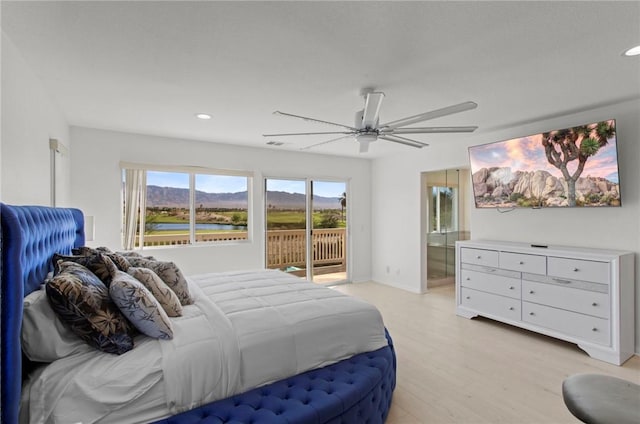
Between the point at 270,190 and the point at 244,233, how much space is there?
0.84 meters

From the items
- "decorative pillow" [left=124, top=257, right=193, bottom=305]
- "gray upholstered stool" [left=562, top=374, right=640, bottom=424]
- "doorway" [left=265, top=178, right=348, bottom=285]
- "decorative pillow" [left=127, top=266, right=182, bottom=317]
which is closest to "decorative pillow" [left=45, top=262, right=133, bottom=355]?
"decorative pillow" [left=127, top=266, right=182, bottom=317]

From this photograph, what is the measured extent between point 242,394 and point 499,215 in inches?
154

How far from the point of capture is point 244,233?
512 centimetres

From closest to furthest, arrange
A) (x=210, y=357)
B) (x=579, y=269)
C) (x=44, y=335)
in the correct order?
(x=44, y=335) < (x=210, y=357) < (x=579, y=269)

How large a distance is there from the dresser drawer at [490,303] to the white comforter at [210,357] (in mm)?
2175

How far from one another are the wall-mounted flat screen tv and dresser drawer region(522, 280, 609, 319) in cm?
90

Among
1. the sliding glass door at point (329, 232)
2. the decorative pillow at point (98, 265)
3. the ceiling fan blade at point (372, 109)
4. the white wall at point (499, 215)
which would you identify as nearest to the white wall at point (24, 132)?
the decorative pillow at point (98, 265)

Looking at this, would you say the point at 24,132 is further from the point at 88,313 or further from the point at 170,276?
the point at 88,313

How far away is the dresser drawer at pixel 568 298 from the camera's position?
298 cm

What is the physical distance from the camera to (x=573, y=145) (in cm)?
326

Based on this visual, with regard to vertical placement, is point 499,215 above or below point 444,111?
below

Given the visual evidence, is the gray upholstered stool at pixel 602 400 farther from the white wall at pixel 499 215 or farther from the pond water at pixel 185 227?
the pond water at pixel 185 227

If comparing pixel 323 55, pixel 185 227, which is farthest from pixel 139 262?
pixel 185 227

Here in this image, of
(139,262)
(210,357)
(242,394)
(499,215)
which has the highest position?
(499,215)
